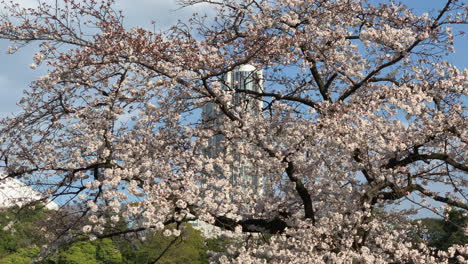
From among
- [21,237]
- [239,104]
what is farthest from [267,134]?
[21,237]

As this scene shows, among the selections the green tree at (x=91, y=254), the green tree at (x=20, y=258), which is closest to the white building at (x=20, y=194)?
the green tree at (x=91, y=254)

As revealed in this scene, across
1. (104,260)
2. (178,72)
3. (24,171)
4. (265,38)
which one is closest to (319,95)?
(265,38)

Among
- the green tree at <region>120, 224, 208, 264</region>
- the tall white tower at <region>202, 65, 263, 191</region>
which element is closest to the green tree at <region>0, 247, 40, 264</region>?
the green tree at <region>120, 224, 208, 264</region>

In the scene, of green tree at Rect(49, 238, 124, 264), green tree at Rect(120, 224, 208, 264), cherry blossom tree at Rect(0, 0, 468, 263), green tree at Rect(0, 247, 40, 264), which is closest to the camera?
cherry blossom tree at Rect(0, 0, 468, 263)

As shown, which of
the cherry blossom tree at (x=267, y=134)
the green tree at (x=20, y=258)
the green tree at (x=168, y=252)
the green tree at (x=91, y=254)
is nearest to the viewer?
the cherry blossom tree at (x=267, y=134)

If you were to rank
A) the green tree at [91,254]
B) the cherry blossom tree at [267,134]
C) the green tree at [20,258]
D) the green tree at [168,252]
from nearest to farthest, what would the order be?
the cherry blossom tree at [267,134]
the green tree at [91,254]
the green tree at [20,258]
the green tree at [168,252]

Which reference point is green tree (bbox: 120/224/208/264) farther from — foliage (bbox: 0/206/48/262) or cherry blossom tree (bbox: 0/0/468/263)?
cherry blossom tree (bbox: 0/0/468/263)

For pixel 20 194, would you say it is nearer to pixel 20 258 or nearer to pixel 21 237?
pixel 20 258

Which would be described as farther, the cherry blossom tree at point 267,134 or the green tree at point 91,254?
the green tree at point 91,254

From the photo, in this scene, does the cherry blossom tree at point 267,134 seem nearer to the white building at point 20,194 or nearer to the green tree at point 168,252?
the white building at point 20,194

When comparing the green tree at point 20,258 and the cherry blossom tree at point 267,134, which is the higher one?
the green tree at point 20,258

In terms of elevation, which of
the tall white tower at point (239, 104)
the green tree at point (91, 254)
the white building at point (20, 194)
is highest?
the green tree at point (91, 254)

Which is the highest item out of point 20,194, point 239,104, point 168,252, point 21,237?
point 21,237

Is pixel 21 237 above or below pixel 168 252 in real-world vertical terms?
above
